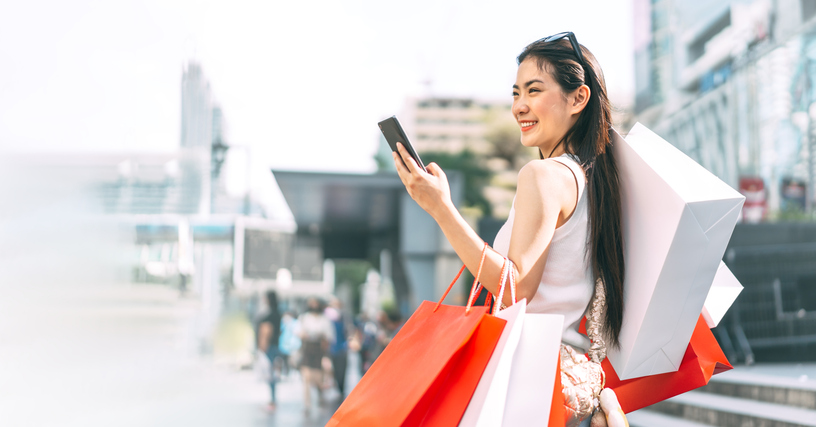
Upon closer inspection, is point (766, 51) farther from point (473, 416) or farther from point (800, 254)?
point (473, 416)

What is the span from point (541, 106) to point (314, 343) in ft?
32.9

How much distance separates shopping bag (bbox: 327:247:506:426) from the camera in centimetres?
114

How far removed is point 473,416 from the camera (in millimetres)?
1104

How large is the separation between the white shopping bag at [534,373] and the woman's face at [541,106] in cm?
52

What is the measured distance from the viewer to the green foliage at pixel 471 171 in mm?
42031

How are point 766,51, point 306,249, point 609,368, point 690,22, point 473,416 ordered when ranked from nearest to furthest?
point 473,416
point 609,368
point 766,51
point 306,249
point 690,22

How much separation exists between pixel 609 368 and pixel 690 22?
121 feet

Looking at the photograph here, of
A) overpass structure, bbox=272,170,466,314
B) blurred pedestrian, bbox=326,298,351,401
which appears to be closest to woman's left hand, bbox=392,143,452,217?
overpass structure, bbox=272,170,466,314

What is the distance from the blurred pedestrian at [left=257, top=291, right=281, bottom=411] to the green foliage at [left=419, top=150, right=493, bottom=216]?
28819 millimetres

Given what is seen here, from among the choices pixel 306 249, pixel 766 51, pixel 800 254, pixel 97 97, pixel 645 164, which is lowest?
pixel 306 249

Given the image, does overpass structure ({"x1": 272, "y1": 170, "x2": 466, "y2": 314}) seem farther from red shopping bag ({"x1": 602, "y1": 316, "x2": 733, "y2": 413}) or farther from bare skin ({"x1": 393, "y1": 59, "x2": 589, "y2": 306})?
bare skin ({"x1": 393, "y1": 59, "x2": 589, "y2": 306})

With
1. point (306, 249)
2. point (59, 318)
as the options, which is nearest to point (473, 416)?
point (59, 318)

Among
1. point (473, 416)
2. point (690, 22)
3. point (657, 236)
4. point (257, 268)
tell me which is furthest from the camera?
point (690, 22)

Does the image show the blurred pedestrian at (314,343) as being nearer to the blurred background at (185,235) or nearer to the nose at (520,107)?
the blurred background at (185,235)
